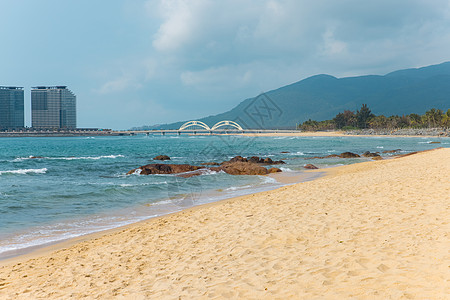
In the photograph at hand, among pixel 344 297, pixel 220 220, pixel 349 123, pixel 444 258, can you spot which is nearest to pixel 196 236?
pixel 220 220

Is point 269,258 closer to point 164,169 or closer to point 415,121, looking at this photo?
point 164,169

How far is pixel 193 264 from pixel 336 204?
207 inches

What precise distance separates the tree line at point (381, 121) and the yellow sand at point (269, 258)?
447ft

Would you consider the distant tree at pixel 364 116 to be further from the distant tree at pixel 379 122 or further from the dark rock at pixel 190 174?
the dark rock at pixel 190 174

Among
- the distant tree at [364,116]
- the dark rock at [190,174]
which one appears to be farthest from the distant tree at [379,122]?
the dark rock at [190,174]

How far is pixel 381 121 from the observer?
158 metres

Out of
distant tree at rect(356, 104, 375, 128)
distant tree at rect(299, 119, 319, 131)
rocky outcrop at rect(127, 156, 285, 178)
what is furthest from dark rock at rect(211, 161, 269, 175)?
distant tree at rect(299, 119, 319, 131)

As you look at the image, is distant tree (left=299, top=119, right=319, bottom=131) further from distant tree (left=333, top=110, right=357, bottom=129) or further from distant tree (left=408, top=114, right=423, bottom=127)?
distant tree (left=408, top=114, right=423, bottom=127)

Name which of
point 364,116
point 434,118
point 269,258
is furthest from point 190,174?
point 364,116

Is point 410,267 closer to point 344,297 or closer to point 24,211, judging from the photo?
point 344,297

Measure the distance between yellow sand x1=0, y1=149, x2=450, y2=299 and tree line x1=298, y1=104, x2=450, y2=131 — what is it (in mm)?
136292

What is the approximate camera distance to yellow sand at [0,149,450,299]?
4.25 metres

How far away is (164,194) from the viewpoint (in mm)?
15734

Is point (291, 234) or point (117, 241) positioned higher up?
point (291, 234)
